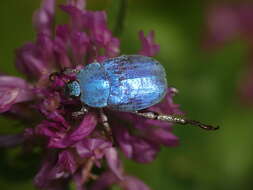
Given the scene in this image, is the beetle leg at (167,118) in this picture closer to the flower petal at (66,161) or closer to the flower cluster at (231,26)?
the flower petal at (66,161)

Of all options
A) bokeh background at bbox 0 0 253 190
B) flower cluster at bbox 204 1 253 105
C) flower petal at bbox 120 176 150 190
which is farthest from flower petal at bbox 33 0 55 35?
flower cluster at bbox 204 1 253 105

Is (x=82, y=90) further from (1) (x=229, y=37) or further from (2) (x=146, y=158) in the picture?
(1) (x=229, y=37)

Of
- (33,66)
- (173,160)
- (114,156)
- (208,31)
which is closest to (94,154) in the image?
(114,156)

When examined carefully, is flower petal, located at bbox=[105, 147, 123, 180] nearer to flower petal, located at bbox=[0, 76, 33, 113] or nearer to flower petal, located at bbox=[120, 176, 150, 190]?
flower petal, located at bbox=[120, 176, 150, 190]

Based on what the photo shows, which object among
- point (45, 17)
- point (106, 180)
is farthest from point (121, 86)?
point (45, 17)

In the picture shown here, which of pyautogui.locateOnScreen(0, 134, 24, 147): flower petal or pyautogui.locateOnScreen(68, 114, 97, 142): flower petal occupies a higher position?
pyautogui.locateOnScreen(68, 114, 97, 142): flower petal

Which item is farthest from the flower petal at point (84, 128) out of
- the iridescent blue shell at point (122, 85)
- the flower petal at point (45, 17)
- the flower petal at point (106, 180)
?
the flower petal at point (45, 17)

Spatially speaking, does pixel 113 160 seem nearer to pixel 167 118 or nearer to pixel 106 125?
pixel 106 125
